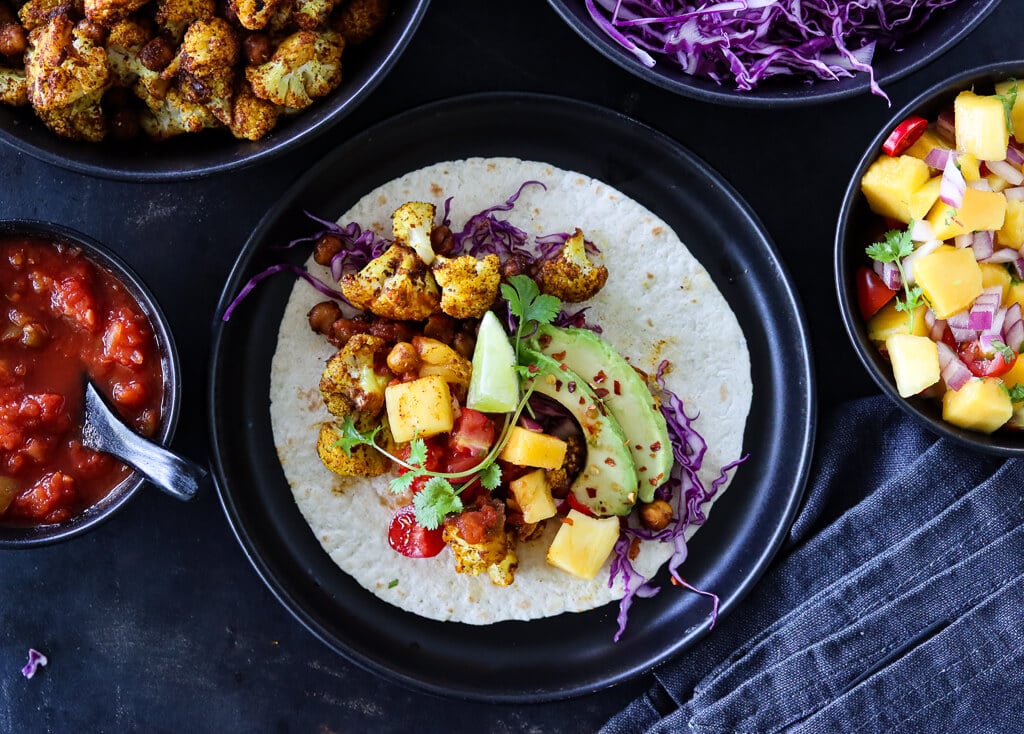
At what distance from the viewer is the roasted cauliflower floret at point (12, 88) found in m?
2.88

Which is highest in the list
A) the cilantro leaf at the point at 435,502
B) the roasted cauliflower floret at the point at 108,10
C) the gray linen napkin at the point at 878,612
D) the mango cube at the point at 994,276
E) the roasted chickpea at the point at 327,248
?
the roasted cauliflower floret at the point at 108,10

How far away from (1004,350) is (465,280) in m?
1.77

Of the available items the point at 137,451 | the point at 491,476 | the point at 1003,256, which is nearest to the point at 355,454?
the point at 491,476

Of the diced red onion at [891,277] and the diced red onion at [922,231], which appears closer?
the diced red onion at [922,231]

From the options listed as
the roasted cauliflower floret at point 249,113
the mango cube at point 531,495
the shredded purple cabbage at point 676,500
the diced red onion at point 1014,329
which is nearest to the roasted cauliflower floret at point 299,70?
the roasted cauliflower floret at point 249,113

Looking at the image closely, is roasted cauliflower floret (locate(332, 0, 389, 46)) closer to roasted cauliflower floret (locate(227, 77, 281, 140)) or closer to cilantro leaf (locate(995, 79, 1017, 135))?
roasted cauliflower floret (locate(227, 77, 281, 140))

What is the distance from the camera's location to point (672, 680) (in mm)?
3441

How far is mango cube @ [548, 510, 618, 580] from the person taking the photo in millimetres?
3223

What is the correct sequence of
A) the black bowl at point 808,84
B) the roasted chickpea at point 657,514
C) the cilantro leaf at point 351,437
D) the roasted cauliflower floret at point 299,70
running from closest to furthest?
the roasted cauliflower floret at point 299,70, the black bowl at point 808,84, the cilantro leaf at point 351,437, the roasted chickpea at point 657,514

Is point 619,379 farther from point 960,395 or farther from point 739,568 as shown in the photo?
point 960,395

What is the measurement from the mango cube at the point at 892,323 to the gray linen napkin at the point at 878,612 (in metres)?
0.33

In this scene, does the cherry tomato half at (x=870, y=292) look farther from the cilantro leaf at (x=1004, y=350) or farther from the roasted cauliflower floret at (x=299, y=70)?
the roasted cauliflower floret at (x=299, y=70)

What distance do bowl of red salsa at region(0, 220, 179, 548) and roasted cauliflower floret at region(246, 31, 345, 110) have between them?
2.54 feet

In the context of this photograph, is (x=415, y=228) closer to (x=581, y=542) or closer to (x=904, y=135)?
(x=581, y=542)
